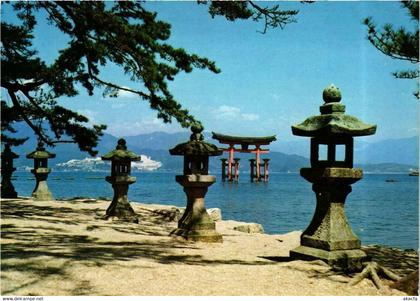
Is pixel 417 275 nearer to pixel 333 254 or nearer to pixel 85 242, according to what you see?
pixel 333 254

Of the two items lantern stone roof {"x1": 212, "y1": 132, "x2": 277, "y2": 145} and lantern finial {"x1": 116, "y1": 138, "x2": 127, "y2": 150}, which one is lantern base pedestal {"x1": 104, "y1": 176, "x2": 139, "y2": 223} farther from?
lantern stone roof {"x1": 212, "y1": 132, "x2": 277, "y2": 145}

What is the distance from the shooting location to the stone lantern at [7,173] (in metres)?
15.8

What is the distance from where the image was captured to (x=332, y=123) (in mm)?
5883

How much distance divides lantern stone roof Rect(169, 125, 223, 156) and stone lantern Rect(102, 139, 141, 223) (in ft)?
10.3

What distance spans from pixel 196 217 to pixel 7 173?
10.4 meters

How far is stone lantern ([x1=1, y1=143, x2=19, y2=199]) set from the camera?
51.9ft

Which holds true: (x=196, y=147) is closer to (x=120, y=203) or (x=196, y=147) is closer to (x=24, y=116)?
(x=120, y=203)

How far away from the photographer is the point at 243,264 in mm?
6168

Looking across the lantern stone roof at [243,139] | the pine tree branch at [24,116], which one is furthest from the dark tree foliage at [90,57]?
the lantern stone roof at [243,139]

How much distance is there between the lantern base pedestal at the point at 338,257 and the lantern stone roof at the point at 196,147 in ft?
9.68

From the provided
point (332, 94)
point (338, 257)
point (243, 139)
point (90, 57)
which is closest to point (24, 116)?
point (90, 57)

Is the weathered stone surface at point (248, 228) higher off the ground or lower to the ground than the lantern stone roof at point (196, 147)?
lower

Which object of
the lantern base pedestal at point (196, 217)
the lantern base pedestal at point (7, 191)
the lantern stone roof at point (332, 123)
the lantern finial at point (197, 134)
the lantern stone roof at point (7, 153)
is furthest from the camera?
the lantern stone roof at point (7, 153)

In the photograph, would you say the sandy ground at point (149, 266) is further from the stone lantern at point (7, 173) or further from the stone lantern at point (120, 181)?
the stone lantern at point (7, 173)
